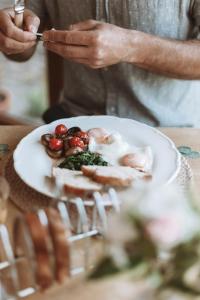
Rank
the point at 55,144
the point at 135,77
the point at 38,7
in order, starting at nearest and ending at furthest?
the point at 55,144
the point at 135,77
the point at 38,7

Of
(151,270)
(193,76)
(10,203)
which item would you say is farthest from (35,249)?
(193,76)

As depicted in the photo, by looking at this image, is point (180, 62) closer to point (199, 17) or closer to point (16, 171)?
point (199, 17)

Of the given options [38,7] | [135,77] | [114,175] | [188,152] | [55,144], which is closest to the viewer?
[114,175]

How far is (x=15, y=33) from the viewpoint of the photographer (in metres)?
1.35

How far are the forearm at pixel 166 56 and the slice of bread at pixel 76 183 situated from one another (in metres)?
0.37

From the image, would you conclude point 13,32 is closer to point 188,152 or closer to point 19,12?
point 19,12

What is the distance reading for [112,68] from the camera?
5.22 feet

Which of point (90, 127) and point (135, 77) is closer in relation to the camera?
point (90, 127)

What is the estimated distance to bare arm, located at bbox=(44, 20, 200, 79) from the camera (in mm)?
1275

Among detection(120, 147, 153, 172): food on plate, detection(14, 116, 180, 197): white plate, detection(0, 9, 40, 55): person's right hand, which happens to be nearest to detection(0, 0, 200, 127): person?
detection(0, 9, 40, 55): person's right hand

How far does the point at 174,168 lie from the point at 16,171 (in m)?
0.33

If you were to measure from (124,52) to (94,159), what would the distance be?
302 millimetres

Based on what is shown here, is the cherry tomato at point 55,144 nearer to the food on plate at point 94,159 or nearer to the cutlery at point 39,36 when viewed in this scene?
the food on plate at point 94,159

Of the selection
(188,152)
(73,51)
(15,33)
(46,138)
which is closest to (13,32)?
(15,33)
